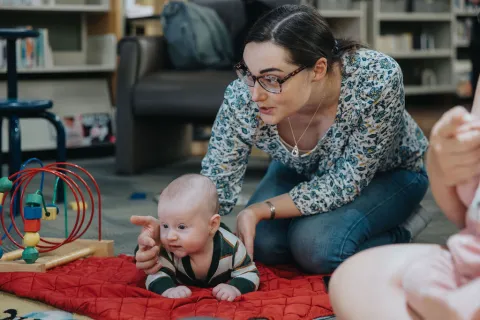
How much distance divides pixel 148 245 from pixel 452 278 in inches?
29.2

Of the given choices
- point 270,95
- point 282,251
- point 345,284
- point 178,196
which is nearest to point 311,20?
point 270,95

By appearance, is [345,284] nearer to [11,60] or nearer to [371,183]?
[371,183]

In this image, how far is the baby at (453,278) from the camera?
2.79 feet

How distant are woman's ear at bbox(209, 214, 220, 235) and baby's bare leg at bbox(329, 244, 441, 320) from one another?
1.61ft

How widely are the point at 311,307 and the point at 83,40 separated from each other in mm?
3527

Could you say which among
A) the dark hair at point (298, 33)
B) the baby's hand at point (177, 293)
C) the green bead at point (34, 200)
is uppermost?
the dark hair at point (298, 33)

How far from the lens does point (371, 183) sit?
1868 mm

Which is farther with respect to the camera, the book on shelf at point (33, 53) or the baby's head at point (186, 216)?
the book on shelf at point (33, 53)

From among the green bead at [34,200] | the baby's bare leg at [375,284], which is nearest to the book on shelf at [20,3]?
the green bead at [34,200]

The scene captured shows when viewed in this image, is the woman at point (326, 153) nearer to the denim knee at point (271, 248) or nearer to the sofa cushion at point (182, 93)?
the denim knee at point (271, 248)

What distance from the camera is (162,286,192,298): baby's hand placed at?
1.50 m

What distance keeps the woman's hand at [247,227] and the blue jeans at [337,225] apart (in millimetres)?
151

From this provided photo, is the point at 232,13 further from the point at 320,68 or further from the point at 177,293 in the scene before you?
the point at 177,293

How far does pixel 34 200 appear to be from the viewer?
170 centimetres
